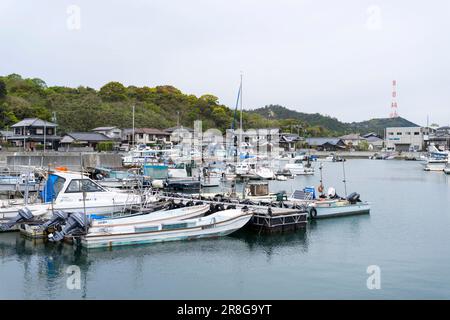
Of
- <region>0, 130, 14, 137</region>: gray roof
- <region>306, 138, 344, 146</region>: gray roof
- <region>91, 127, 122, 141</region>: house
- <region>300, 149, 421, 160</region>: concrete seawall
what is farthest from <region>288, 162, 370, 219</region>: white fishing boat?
<region>306, 138, 344, 146</region>: gray roof

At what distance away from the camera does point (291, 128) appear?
13425 cm

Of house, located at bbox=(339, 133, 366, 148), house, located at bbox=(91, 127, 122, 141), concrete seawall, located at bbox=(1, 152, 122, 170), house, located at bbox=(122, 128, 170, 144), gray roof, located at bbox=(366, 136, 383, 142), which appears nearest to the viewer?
concrete seawall, located at bbox=(1, 152, 122, 170)

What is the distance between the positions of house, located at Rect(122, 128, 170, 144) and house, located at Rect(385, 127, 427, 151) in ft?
251

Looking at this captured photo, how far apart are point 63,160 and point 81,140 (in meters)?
17.6

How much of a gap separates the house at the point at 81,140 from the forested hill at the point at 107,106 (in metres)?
6.81

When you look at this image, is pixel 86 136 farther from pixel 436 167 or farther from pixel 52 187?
pixel 436 167

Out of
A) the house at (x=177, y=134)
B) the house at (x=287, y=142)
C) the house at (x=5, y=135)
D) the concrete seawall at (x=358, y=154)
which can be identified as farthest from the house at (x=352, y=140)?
the house at (x=5, y=135)

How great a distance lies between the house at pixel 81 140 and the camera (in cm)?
6419

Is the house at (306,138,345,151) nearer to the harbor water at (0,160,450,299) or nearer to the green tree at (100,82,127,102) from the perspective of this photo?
the green tree at (100,82,127,102)

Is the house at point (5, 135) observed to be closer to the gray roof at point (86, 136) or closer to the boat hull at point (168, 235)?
the gray roof at point (86, 136)

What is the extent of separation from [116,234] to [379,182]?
4337cm

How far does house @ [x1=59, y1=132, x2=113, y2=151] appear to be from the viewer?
2527 inches
